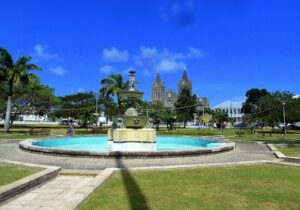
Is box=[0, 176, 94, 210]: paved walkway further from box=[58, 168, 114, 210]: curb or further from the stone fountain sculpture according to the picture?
the stone fountain sculpture

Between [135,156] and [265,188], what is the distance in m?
6.53

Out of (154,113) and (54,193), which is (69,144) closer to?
(54,193)

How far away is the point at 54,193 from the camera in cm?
785

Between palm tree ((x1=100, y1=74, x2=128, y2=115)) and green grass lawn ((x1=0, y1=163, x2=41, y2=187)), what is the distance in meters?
35.8

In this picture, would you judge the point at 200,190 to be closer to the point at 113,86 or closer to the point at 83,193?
the point at 83,193

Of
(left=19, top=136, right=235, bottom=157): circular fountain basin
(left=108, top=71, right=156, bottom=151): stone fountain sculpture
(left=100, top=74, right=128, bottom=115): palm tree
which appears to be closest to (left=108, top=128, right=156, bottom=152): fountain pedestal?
(left=108, top=71, right=156, bottom=151): stone fountain sculpture

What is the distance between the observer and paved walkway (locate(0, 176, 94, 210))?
21.0 feet

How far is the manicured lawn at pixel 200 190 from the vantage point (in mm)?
6500

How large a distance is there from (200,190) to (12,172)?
5.83m

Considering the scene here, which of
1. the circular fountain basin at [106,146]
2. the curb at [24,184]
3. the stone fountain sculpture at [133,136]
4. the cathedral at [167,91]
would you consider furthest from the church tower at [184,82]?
the curb at [24,184]

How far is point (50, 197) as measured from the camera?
7.41 metres

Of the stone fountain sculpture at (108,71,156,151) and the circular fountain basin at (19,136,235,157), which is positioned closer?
the circular fountain basin at (19,136,235,157)

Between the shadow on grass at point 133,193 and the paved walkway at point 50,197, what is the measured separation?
1.00 metres

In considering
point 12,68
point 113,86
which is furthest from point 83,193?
point 113,86
